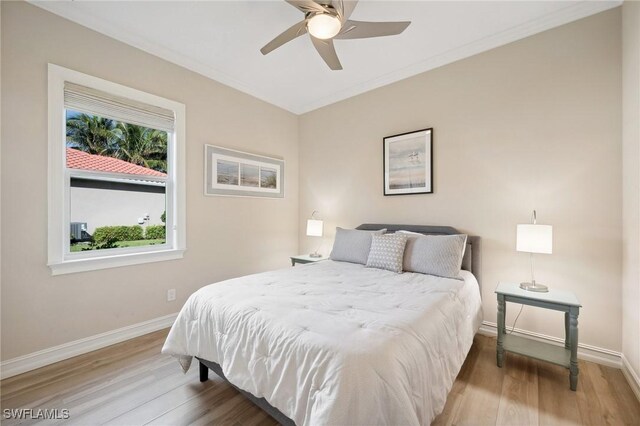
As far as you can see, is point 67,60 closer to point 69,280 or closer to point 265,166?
point 69,280

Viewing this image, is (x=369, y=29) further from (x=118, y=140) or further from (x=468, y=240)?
(x=118, y=140)

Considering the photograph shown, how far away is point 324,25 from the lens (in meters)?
1.80

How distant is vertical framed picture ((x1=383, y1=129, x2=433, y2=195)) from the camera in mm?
3025

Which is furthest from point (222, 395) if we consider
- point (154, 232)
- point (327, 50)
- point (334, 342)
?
point (327, 50)

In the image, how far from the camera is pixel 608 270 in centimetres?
211

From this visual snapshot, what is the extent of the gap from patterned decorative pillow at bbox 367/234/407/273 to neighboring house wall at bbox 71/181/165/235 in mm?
2352

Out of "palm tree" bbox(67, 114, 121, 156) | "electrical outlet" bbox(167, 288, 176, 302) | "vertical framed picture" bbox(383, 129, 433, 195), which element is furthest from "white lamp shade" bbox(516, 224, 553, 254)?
"palm tree" bbox(67, 114, 121, 156)

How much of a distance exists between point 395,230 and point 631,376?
81.7 inches

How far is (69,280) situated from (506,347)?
3643 mm

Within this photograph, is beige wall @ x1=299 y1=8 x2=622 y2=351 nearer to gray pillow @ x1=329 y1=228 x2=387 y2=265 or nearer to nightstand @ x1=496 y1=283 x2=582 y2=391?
nightstand @ x1=496 y1=283 x2=582 y2=391

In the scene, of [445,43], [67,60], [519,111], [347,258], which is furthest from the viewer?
[347,258]

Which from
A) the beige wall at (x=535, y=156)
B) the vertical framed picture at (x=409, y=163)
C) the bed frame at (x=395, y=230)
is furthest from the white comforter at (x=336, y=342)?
the vertical framed picture at (x=409, y=163)

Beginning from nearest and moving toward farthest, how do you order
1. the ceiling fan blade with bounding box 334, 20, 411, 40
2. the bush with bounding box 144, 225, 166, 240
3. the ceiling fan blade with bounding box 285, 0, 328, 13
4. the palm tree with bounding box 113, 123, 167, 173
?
the ceiling fan blade with bounding box 285, 0, 328, 13 → the ceiling fan blade with bounding box 334, 20, 411, 40 → the palm tree with bounding box 113, 123, 167, 173 → the bush with bounding box 144, 225, 166, 240

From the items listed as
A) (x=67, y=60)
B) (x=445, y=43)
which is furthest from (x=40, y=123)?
(x=445, y=43)
